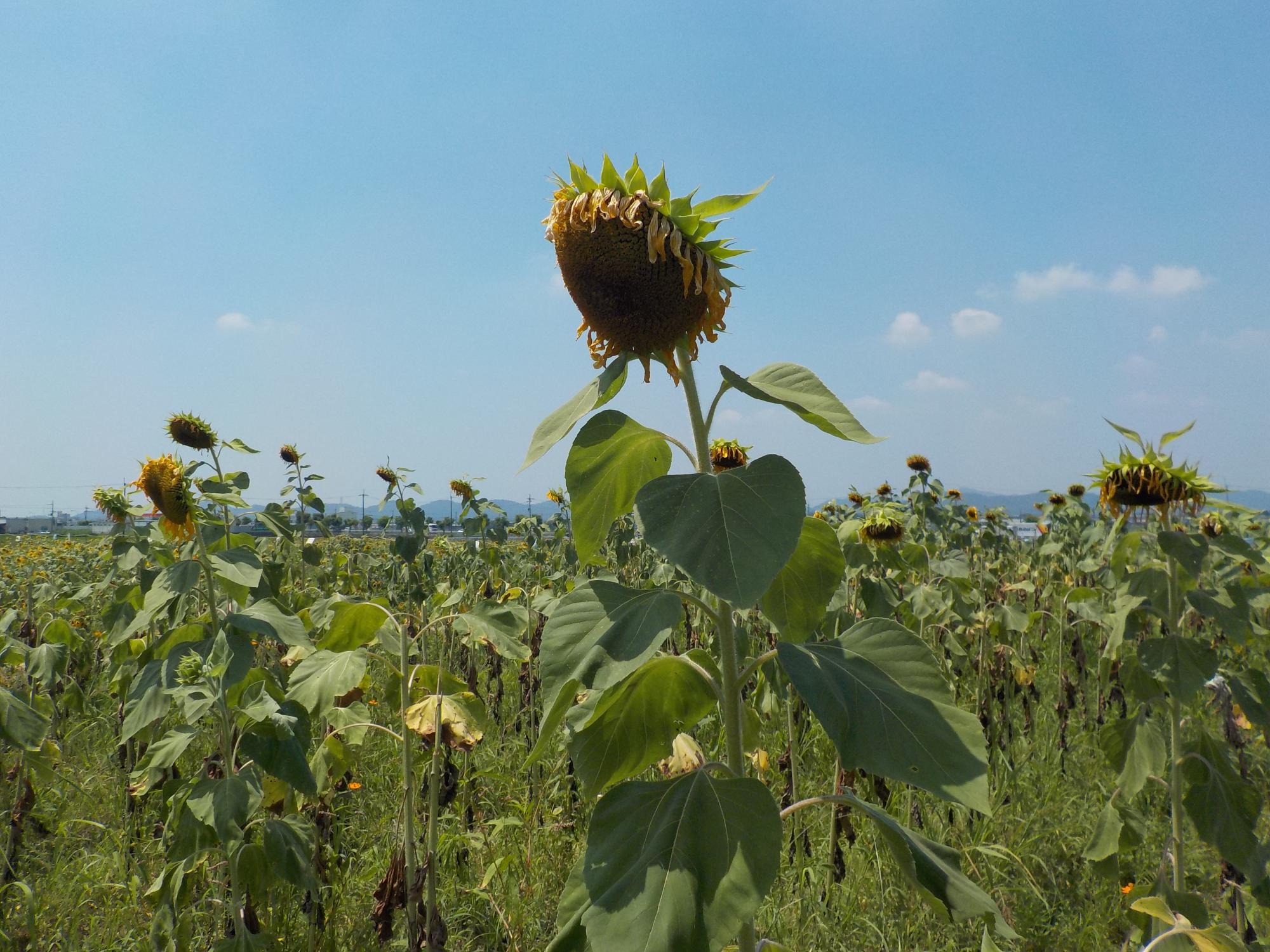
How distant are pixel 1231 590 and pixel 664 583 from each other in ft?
6.94

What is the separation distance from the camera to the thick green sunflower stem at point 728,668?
1.00m

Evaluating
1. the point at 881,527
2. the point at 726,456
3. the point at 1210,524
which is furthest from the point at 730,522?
the point at 1210,524

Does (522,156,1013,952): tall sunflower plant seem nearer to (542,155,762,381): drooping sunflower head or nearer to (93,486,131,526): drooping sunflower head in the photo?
(542,155,762,381): drooping sunflower head

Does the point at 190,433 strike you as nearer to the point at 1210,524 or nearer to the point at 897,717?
the point at 897,717

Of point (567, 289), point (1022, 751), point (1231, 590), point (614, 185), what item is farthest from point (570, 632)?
point (1022, 751)

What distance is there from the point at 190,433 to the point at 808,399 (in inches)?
98.0

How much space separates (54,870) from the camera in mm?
3006

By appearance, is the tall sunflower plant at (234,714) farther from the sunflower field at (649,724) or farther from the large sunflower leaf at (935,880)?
the large sunflower leaf at (935,880)

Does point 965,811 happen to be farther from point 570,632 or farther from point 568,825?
point 570,632

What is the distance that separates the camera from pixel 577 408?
3.29 ft

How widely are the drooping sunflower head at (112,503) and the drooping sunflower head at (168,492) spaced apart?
379 millimetres

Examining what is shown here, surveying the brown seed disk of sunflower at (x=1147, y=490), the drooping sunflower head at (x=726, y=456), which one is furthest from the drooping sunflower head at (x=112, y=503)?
the brown seed disk of sunflower at (x=1147, y=490)

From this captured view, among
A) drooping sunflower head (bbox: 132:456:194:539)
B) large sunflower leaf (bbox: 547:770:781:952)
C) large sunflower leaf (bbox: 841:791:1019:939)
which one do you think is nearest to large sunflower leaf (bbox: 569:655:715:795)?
large sunflower leaf (bbox: 547:770:781:952)

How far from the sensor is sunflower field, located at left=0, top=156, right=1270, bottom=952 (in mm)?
884
